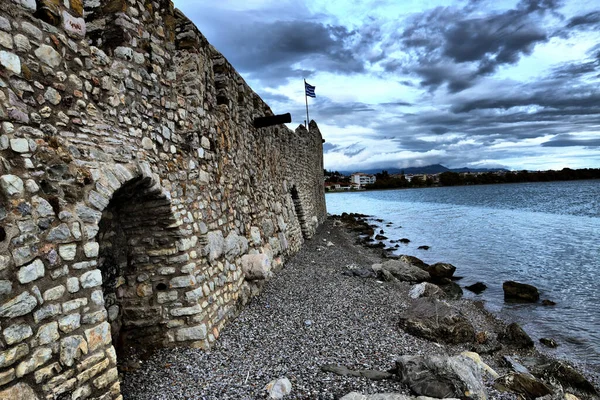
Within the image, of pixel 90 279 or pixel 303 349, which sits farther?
pixel 303 349

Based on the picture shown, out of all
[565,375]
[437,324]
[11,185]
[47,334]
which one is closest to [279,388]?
[47,334]

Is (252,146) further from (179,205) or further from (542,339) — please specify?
(542,339)

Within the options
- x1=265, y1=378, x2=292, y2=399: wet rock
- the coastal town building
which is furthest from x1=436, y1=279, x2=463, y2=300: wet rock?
the coastal town building

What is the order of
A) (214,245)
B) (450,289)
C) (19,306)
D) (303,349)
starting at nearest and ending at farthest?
(19,306), (303,349), (214,245), (450,289)

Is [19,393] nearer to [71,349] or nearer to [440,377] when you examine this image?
[71,349]

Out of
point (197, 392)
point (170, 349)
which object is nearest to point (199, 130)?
point (170, 349)

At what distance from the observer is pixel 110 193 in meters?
4.03

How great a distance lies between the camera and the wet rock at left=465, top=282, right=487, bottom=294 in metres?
13.7

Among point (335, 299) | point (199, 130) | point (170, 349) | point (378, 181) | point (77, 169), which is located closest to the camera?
point (77, 169)

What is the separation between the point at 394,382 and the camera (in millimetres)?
4672

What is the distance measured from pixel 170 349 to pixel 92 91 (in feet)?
11.9

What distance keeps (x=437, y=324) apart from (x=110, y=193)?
21.6ft

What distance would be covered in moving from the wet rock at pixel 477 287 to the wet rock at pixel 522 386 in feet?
28.1

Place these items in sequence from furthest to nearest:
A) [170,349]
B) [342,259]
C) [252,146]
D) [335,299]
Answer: [342,259]
[252,146]
[335,299]
[170,349]
